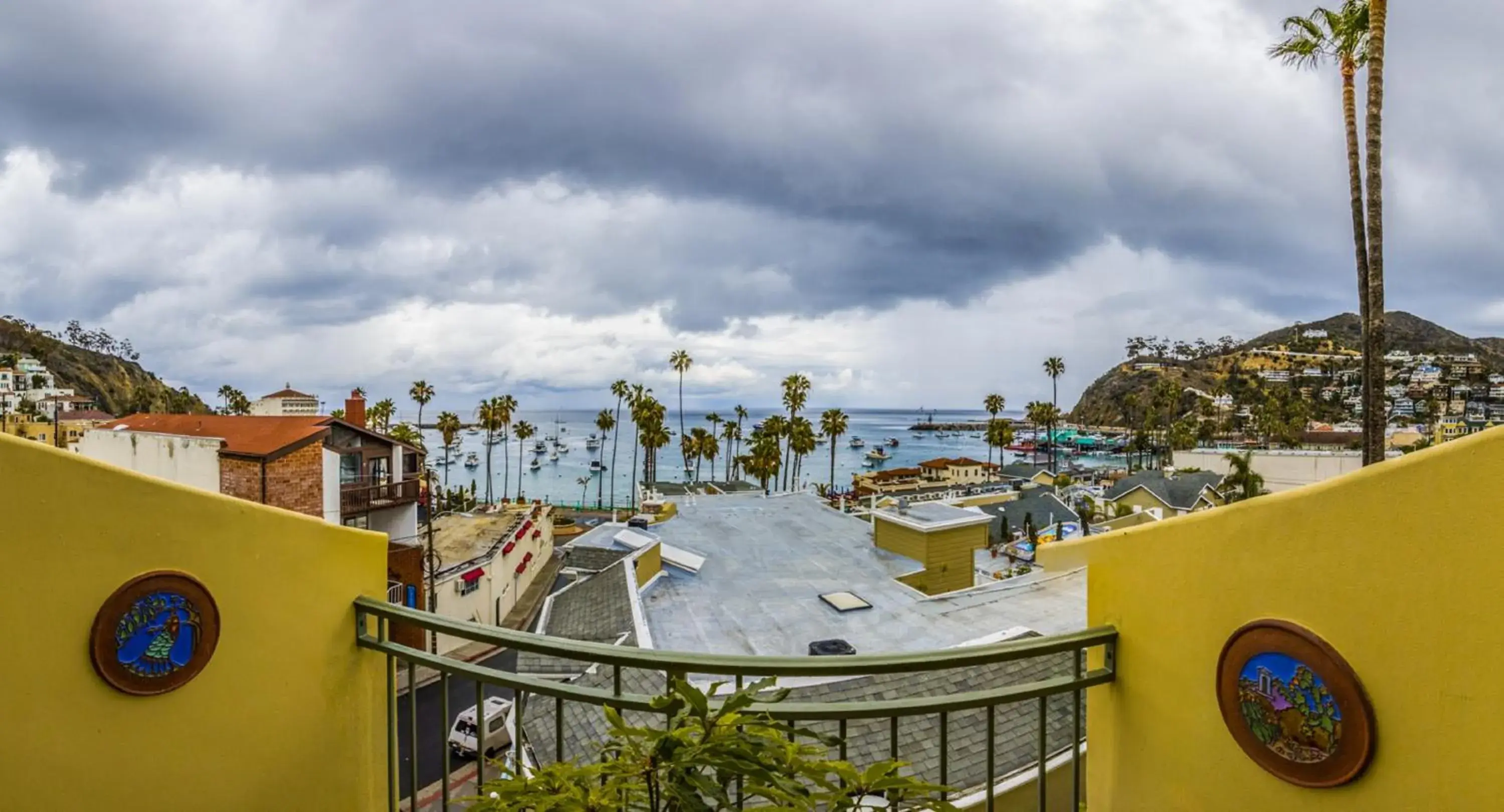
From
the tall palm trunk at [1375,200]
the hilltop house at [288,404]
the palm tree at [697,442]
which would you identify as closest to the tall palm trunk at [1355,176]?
the tall palm trunk at [1375,200]

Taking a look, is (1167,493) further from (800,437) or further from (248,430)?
(248,430)

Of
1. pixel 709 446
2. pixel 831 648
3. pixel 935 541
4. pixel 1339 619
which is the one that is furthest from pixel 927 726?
pixel 709 446

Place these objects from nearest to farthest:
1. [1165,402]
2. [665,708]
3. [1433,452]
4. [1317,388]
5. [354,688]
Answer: [1433,452] < [665,708] < [354,688] < [1165,402] < [1317,388]

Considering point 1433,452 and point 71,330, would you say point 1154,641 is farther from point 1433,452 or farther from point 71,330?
point 71,330

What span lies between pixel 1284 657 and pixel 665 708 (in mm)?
1660

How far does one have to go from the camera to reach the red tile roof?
56.4 feet

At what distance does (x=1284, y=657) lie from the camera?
1.79 meters

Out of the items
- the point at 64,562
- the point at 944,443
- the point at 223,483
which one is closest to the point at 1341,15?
the point at 64,562

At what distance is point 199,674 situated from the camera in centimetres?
210

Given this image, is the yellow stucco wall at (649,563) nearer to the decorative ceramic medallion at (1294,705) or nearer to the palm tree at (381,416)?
the decorative ceramic medallion at (1294,705)

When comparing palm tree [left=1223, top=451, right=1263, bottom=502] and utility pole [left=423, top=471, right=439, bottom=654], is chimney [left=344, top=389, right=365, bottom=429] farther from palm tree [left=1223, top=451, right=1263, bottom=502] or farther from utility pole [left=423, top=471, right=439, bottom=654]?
palm tree [left=1223, top=451, right=1263, bottom=502]

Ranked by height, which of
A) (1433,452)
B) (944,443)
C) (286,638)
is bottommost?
(944,443)

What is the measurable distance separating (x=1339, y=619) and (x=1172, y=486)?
41333 millimetres

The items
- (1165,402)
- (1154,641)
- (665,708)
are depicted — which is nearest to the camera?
(665,708)
